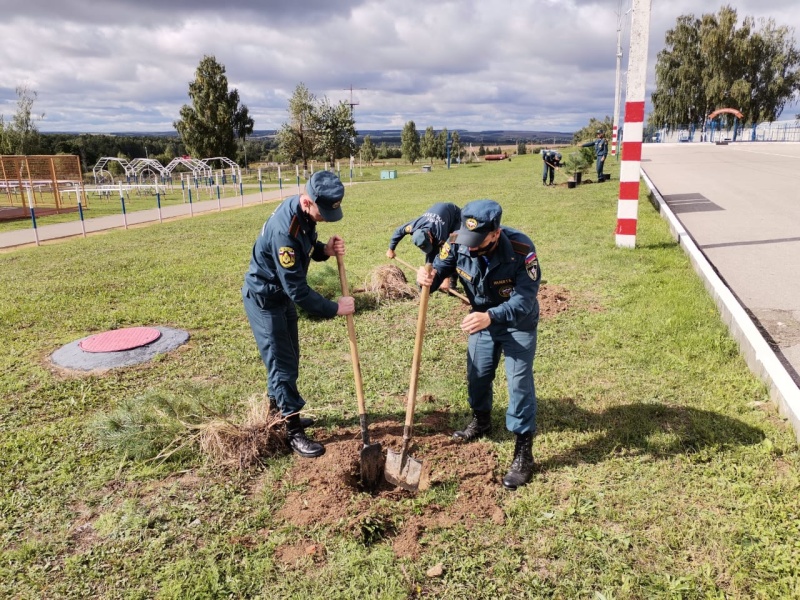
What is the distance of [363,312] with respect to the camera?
6727mm

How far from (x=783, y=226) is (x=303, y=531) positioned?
965cm

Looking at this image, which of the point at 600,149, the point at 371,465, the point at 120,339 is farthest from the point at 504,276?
the point at 600,149

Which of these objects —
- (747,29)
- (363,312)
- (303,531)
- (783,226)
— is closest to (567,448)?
(303,531)

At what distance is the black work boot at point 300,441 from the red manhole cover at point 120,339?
8.38ft

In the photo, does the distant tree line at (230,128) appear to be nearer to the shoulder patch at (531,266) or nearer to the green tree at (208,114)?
the green tree at (208,114)

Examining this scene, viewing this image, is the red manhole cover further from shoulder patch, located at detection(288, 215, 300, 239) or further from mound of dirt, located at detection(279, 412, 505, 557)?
shoulder patch, located at detection(288, 215, 300, 239)

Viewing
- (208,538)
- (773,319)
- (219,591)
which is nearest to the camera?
(219,591)

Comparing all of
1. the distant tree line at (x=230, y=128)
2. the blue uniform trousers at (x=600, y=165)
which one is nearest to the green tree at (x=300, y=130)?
the distant tree line at (x=230, y=128)

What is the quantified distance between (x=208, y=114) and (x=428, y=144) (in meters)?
23.5

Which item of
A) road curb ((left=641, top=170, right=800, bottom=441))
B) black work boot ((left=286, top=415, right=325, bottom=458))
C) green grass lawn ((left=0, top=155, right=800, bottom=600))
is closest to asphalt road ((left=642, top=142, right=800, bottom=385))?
road curb ((left=641, top=170, right=800, bottom=441))

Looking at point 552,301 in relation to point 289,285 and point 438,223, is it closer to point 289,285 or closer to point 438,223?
point 438,223

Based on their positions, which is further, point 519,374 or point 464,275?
point 464,275

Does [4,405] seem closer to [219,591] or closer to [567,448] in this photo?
[219,591]

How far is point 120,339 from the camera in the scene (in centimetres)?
576
